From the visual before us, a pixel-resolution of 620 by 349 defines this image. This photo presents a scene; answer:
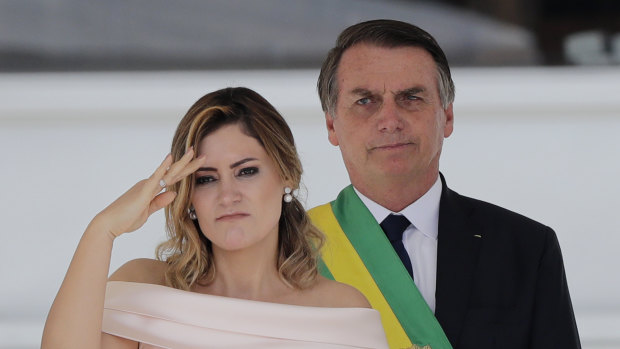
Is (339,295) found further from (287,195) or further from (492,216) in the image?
(492,216)

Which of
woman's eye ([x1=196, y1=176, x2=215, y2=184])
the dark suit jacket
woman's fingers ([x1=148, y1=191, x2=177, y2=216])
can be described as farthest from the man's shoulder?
woman's fingers ([x1=148, y1=191, x2=177, y2=216])

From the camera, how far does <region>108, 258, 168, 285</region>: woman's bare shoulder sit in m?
2.21

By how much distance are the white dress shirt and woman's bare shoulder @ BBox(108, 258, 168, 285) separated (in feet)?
1.89

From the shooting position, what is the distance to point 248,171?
220 centimetres

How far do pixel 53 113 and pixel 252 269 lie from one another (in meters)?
1.69

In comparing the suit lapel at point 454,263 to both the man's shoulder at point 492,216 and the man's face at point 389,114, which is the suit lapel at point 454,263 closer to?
the man's shoulder at point 492,216

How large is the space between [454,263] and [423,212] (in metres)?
0.15

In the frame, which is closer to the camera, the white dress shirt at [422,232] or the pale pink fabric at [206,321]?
the pale pink fabric at [206,321]

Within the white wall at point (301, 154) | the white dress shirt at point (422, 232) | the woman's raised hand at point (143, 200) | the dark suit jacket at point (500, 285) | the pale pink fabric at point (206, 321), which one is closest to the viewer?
the woman's raised hand at point (143, 200)

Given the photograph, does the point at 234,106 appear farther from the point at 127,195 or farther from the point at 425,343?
the point at 425,343

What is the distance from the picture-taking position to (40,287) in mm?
3764

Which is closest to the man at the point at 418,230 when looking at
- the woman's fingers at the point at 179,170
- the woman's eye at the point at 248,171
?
the woman's eye at the point at 248,171

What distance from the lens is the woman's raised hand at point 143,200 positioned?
6.60 ft

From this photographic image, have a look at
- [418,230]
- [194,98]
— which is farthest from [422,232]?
[194,98]
